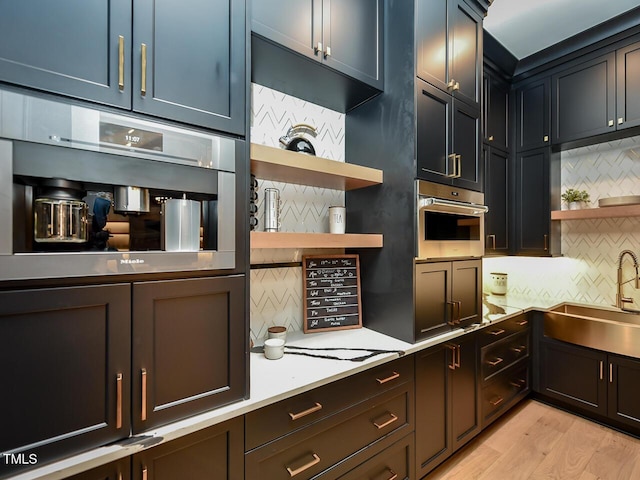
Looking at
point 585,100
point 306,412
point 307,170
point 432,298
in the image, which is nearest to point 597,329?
point 432,298

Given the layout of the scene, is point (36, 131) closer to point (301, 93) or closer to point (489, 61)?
point (301, 93)

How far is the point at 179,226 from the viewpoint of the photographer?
102 centimetres

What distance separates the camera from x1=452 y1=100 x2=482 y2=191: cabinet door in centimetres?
192

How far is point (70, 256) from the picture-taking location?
833 mm

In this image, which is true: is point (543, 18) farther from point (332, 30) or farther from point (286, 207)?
point (286, 207)

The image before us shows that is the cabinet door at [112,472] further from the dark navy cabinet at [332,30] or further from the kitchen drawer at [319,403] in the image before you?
the dark navy cabinet at [332,30]

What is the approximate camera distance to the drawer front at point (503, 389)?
2203 mm

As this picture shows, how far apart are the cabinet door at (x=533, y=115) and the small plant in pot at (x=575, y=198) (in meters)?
0.54

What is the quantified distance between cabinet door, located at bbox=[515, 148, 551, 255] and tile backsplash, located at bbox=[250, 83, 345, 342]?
6.71ft

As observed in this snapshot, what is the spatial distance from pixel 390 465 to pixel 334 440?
0.46 metres

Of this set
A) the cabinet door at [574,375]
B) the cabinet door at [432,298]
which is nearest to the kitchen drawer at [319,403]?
the cabinet door at [432,298]

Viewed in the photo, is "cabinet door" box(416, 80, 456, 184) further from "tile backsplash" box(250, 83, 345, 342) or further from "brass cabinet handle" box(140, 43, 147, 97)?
"brass cabinet handle" box(140, 43, 147, 97)


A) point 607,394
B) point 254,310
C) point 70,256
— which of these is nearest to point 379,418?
point 254,310

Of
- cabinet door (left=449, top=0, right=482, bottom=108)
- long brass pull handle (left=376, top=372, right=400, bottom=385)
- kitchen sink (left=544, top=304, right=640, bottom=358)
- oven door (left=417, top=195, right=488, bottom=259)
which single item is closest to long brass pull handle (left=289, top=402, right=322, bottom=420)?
long brass pull handle (left=376, top=372, right=400, bottom=385)
